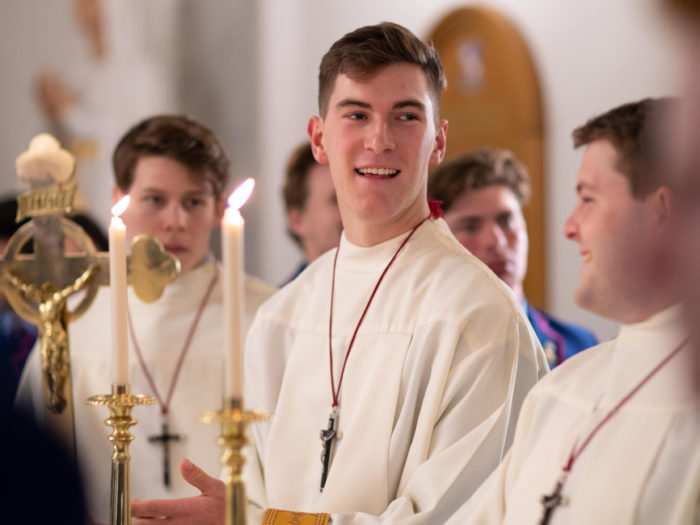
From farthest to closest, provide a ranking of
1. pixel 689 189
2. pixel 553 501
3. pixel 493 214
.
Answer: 1. pixel 493 214
2. pixel 553 501
3. pixel 689 189

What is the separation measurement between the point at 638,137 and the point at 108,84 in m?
8.50

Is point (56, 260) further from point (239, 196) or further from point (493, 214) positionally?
point (493, 214)

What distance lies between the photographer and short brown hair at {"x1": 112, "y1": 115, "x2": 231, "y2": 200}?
3959 millimetres

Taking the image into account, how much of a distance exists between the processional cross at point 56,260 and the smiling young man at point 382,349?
0.42m

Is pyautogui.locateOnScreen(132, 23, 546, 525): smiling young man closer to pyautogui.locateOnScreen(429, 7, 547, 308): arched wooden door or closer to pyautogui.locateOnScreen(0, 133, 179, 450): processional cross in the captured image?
pyautogui.locateOnScreen(0, 133, 179, 450): processional cross

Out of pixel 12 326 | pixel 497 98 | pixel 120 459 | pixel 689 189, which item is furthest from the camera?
pixel 497 98

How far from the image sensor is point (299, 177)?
5.15 metres

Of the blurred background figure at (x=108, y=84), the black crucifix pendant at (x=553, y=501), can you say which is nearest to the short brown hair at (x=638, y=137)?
the black crucifix pendant at (x=553, y=501)

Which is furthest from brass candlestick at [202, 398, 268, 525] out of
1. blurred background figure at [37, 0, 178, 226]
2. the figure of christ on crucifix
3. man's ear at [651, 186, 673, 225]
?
blurred background figure at [37, 0, 178, 226]

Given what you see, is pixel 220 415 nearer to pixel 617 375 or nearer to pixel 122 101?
pixel 617 375

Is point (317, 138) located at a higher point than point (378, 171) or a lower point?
higher

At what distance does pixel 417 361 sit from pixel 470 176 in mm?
1985

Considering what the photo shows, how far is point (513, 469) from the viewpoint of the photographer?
7.34 ft

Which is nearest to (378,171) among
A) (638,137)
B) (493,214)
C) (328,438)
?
(328,438)
